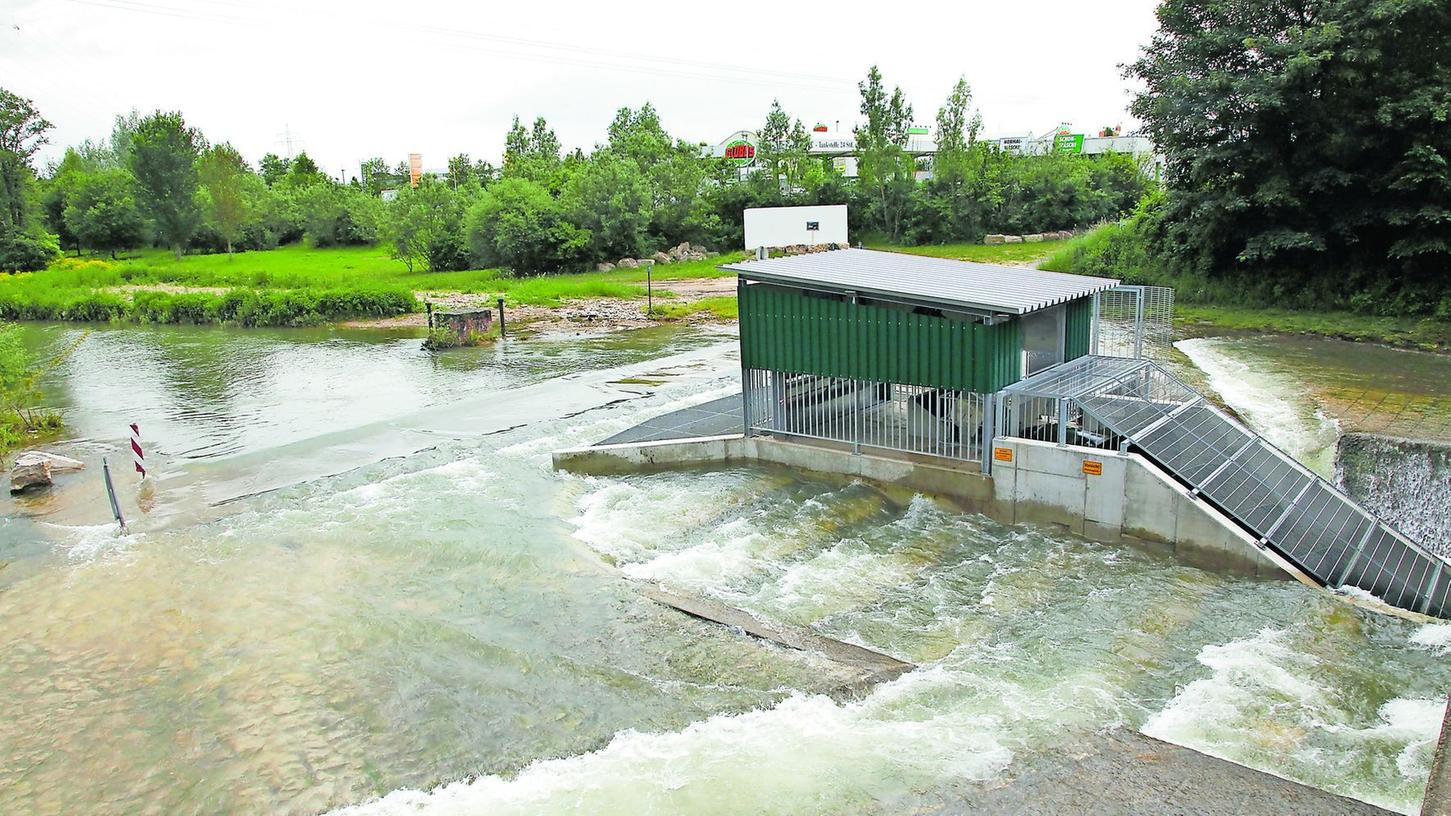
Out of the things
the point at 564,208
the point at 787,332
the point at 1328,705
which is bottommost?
the point at 1328,705

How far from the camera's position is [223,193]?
63.5 metres

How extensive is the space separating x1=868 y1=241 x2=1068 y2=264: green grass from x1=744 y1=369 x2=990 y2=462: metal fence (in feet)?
101

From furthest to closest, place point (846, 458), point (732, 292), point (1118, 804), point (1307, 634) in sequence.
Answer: point (732, 292) < point (846, 458) < point (1307, 634) < point (1118, 804)

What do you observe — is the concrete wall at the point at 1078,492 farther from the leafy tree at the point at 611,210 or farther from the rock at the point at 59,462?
the leafy tree at the point at 611,210

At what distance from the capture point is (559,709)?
8273 millimetres

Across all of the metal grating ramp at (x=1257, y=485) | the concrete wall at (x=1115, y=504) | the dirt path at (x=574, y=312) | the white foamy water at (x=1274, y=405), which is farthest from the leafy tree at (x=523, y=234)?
the concrete wall at (x=1115, y=504)

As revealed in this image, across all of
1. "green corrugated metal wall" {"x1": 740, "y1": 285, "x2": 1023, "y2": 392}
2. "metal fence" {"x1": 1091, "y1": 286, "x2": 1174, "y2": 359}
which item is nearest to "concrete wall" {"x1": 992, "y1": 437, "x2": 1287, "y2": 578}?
"green corrugated metal wall" {"x1": 740, "y1": 285, "x2": 1023, "y2": 392}

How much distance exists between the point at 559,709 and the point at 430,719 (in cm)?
113

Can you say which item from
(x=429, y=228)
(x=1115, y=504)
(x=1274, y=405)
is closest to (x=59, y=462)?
(x=1115, y=504)

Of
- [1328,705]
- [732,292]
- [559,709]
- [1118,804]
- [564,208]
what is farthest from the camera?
[564,208]

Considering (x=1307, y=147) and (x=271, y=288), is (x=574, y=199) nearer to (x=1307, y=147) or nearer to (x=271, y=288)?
(x=271, y=288)

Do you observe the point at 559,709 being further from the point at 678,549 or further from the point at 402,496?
the point at 402,496

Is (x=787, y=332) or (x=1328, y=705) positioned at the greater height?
(x=787, y=332)

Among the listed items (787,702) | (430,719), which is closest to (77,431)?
(430,719)
